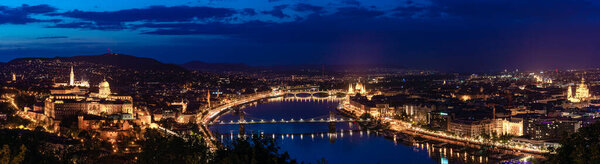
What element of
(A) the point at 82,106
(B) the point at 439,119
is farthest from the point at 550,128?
(A) the point at 82,106

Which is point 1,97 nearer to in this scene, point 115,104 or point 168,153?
point 115,104

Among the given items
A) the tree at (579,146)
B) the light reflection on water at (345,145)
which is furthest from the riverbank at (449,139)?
the tree at (579,146)

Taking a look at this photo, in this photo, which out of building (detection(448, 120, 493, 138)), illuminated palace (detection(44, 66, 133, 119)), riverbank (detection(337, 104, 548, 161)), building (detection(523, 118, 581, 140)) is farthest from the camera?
building (detection(448, 120, 493, 138))

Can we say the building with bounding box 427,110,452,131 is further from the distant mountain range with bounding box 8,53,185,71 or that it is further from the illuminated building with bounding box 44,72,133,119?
the distant mountain range with bounding box 8,53,185,71

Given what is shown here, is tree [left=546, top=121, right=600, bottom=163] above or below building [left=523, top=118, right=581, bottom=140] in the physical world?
above

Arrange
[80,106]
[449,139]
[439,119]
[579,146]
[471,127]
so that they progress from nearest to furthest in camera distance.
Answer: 1. [579,146]
2. [449,139]
3. [471,127]
4. [80,106]
5. [439,119]

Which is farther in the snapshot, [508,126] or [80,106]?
[508,126]

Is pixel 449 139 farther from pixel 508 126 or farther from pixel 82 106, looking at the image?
pixel 82 106

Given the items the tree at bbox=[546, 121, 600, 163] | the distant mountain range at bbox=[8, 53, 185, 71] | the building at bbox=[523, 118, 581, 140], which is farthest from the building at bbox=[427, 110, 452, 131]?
the distant mountain range at bbox=[8, 53, 185, 71]

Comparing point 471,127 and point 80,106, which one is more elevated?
point 80,106

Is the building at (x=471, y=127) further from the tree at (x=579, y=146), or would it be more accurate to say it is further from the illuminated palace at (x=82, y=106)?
the tree at (x=579, y=146)

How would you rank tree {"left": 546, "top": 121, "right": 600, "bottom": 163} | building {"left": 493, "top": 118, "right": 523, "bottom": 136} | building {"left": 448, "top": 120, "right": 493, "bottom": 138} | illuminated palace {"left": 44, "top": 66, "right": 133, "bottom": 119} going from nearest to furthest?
tree {"left": 546, "top": 121, "right": 600, "bottom": 163}
illuminated palace {"left": 44, "top": 66, "right": 133, "bottom": 119}
building {"left": 448, "top": 120, "right": 493, "bottom": 138}
building {"left": 493, "top": 118, "right": 523, "bottom": 136}

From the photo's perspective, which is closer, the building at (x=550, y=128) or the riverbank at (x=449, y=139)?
the riverbank at (x=449, y=139)
